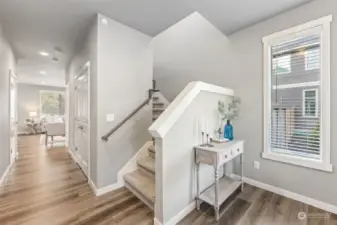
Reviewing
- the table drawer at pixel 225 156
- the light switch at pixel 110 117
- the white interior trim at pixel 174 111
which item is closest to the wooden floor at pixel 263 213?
the table drawer at pixel 225 156

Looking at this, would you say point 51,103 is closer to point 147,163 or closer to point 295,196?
point 147,163

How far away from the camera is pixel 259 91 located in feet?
8.75

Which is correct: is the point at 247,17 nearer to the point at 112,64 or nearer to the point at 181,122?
the point at 181,122

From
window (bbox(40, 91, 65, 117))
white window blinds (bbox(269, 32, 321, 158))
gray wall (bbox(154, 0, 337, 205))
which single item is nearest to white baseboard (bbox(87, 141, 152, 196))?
gray wall (bbox(154, 0, 337, 205))

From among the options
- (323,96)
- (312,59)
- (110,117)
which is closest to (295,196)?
(323,96)

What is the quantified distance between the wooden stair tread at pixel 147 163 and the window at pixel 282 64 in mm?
2388

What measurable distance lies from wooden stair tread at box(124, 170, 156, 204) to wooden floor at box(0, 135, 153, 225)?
153mm

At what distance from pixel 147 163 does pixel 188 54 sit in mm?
2715

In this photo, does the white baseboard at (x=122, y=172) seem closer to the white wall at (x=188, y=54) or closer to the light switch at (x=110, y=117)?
the light switch at (x=110, y=117)

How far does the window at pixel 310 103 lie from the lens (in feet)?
7.10

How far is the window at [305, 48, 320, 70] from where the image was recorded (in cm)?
214

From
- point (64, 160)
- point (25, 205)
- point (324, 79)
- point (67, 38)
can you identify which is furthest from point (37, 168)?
point (324, 79)

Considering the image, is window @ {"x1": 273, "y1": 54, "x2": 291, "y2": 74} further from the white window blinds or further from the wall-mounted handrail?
the wall-mounted handrail

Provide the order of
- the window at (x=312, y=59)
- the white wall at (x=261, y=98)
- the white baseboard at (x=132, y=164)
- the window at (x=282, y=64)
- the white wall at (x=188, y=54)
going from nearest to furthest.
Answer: the white wall at (x=261, y=98), the window at (x=312, y=59), the window at (x=282, y=64), the white baseboard at (x=132, y=164), the white wall at (x=188, y=54)
